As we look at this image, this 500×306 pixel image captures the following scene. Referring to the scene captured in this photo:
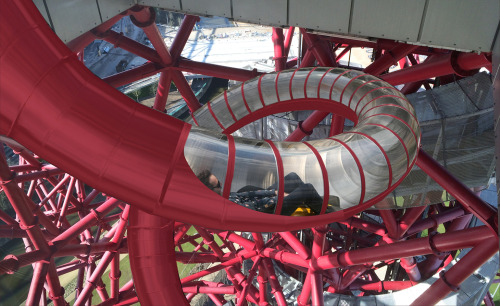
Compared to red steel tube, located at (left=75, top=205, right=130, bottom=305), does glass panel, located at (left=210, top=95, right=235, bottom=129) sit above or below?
Answer: above

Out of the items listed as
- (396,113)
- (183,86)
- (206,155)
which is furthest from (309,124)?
(206,155)

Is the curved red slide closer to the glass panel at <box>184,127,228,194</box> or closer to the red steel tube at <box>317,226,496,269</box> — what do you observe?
→ the glass panel at <box>184,127,228,194</box>

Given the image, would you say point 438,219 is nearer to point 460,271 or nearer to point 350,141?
point 460,271

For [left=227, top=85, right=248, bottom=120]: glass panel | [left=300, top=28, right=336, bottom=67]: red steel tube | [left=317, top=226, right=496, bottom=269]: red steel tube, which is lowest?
[left=317, top=226, right=496, bottom=269]: red steel tube

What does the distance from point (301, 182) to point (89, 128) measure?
8.19 ft

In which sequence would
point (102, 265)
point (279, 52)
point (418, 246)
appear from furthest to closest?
point (279, 52) → point (102, 265) → point (418, 246)

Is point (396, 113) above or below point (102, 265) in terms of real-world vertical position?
above

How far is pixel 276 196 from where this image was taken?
4.83 metres

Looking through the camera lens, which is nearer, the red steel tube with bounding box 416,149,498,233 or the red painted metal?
the red steel tube with bounding box 416,149,498,233

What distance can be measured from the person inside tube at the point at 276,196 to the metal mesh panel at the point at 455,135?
6.13 metres

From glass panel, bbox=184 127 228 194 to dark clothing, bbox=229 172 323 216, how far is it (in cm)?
31

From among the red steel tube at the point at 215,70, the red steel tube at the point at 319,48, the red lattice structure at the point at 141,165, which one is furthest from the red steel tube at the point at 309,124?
the red steel tube at the point at 215,70

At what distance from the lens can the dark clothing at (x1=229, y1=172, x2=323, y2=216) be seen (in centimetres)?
477

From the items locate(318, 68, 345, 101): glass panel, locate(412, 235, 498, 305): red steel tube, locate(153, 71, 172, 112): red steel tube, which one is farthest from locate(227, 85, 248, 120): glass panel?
locate(412, 235, 498, 305): red steel tube
